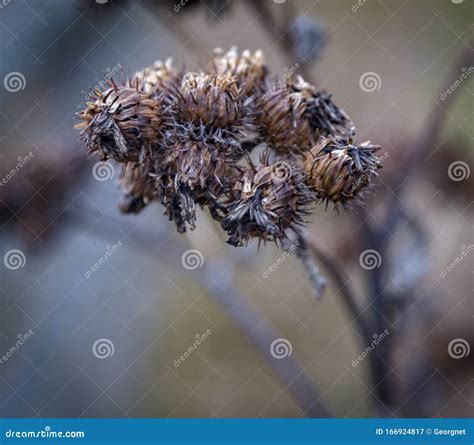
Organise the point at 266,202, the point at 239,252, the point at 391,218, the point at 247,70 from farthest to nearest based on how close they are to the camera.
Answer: the point at 239,252, the point at 391,218, the point at 247,70, the point at 266,202

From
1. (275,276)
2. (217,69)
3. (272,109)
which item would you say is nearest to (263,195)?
(272,109)

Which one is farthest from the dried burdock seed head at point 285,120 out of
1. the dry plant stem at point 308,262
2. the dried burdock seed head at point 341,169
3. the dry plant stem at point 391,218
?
the dry plant stem at point 391,218

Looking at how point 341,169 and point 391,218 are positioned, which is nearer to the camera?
point 341,169

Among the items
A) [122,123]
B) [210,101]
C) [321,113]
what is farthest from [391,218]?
[122,123]

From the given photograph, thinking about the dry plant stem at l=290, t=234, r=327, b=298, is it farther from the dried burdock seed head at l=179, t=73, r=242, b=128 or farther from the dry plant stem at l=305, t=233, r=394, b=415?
the dried burdock seed head at l=179, t=73, r=242, b=128

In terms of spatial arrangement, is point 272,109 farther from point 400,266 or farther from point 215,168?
point 400,266

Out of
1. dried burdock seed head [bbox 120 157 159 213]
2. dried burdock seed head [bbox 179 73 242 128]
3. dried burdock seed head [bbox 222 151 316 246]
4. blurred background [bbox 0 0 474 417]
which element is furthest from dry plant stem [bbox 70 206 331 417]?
dried burdock seed head [bbox 179 73 242 128]

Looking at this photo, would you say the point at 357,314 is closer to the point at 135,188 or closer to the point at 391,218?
the point at 391,218
